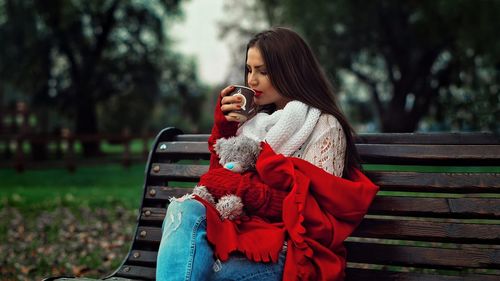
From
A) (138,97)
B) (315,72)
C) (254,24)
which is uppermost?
(315,72)

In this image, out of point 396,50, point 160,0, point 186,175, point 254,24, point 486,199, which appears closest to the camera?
point 486,199

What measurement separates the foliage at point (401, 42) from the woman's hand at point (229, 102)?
41.0 ft

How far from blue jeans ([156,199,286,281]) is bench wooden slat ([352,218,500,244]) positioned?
1.84ft

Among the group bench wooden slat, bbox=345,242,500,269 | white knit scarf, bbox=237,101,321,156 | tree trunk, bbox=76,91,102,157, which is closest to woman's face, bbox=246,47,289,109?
white knit scarf, bbox=237,101,321,156

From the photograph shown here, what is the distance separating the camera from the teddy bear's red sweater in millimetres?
2557

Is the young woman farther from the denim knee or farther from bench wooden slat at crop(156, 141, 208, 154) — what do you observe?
bench wooden slat at crop(156, 141, 208, 154)

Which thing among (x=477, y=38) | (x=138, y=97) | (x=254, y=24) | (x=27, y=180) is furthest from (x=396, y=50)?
(x=27, y=180)

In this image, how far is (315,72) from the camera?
3.03m

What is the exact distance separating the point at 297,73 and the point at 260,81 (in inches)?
7.5

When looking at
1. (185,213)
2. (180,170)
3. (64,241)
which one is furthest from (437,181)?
(64,241)

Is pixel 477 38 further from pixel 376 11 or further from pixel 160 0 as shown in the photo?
pixel 160 0

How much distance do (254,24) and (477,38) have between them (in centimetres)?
1338

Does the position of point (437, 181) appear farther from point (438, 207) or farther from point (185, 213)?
point (185, 213)

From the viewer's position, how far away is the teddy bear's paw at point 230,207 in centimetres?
268
